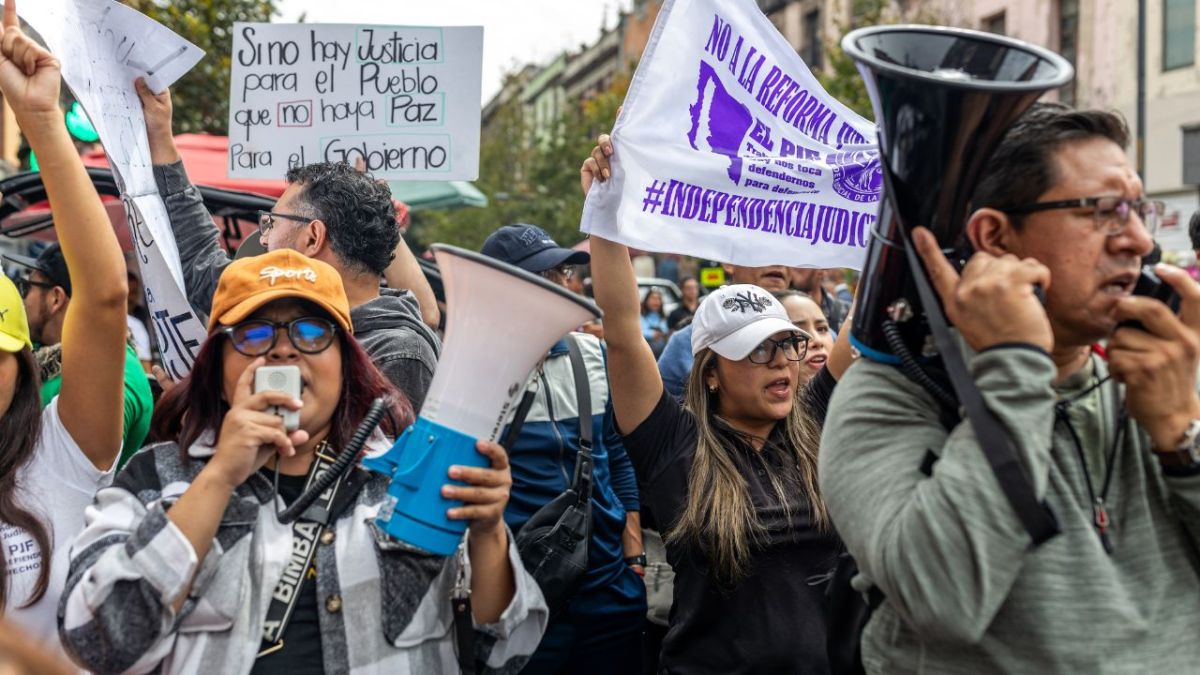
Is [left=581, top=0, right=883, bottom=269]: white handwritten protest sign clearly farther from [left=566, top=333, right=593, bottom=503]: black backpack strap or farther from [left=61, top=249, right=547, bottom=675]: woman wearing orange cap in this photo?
[left=61, top=249, right=547, bottom=675]: woman wearing orange cap

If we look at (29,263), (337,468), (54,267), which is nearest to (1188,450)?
(337,468)

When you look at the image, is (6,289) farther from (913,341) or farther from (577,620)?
(913,341)

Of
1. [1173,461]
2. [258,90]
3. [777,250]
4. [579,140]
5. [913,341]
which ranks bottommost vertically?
[1173,461]

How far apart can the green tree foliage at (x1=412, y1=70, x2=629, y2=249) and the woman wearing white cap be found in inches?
1243

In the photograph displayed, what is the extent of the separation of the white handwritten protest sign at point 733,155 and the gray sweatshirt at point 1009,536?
1.51m

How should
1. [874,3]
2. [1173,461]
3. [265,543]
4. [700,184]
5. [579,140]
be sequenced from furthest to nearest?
[579,140] < [874,3] < [700,184] < [265,543] < [1173,461]

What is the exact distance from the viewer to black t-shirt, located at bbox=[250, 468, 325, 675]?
7.88 feet

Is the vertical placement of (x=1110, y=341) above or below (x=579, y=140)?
below

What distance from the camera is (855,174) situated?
394cm

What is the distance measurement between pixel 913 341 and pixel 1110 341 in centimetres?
32

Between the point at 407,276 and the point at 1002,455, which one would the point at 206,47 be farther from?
the point at 1002,455

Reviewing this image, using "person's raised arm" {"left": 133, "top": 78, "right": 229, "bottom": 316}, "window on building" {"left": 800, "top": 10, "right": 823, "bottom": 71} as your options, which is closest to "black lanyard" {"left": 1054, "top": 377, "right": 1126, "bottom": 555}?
"person's raised arm" {"left": 133, "top": 78, "right": 229, "bottom": 316}

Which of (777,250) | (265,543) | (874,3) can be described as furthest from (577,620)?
(874,3)

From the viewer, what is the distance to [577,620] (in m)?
3.84
